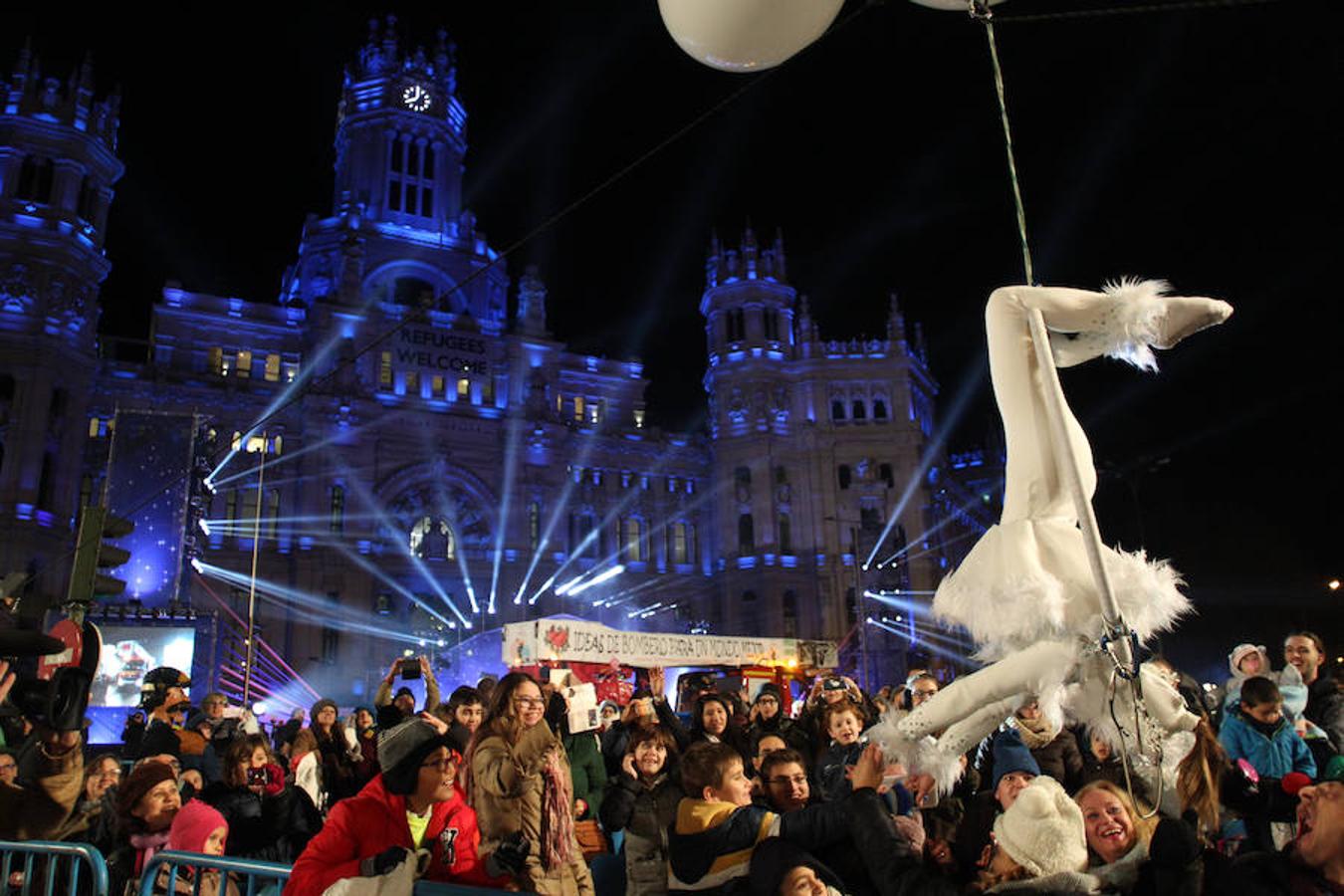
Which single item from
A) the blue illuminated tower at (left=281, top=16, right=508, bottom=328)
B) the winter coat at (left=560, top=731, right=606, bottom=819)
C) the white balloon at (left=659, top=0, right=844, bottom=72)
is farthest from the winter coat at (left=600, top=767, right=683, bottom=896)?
the blue illuminated tower at (left=281, top=16, right=508, bottom=328)

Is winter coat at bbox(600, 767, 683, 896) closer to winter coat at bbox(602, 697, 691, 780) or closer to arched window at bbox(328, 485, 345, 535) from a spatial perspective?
winter coat at bbox(602, 697, 691, 780)

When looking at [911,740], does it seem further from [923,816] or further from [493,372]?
[493,372]

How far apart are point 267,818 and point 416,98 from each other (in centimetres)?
5160

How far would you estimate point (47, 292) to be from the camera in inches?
1298

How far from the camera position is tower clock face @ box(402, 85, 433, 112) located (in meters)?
51.0

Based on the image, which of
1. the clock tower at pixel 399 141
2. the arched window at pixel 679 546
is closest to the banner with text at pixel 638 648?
the arched window at pixel 679 546

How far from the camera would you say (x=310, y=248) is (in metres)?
47.3

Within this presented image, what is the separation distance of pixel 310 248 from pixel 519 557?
20271 mm

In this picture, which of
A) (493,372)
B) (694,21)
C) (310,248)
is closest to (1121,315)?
(694,21)

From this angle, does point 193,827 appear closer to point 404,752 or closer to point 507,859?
point 404,752

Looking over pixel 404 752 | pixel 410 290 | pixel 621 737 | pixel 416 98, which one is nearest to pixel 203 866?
pixel 404 752

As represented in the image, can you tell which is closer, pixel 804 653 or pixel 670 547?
pixel 804 653

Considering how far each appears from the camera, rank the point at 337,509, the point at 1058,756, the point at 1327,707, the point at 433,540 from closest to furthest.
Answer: the point at 1058,756, the point at 1327,707, the point at 337,509, the point at 433,540

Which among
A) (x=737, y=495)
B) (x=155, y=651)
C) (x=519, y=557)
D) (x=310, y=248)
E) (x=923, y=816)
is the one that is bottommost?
(x=923, y=816)
